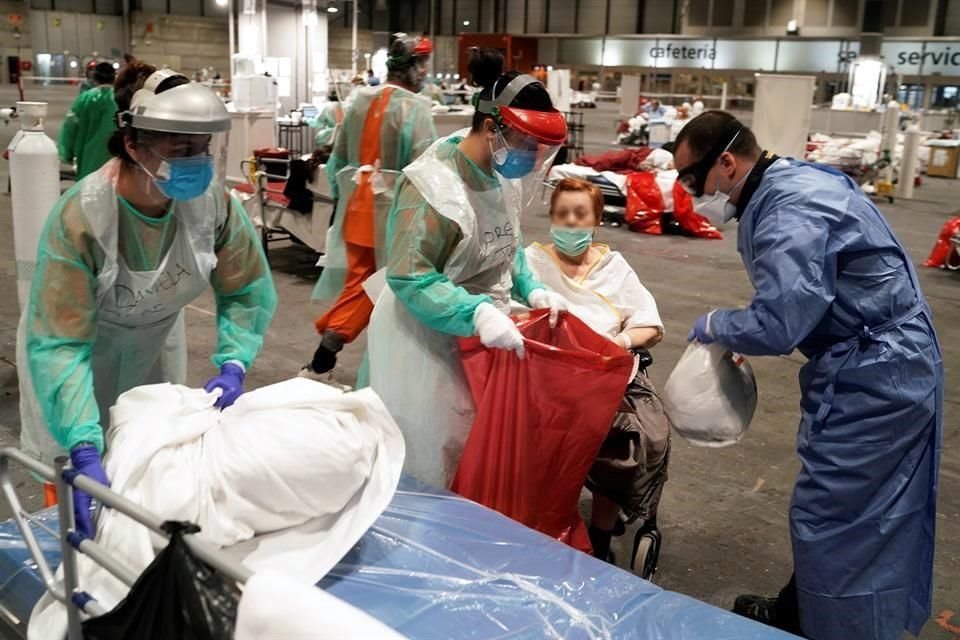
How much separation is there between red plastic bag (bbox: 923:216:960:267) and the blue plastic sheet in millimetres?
7088

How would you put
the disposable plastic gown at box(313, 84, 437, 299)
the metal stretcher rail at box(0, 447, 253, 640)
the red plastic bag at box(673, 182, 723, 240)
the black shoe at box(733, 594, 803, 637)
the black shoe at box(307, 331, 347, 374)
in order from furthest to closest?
1. the red plastic bag at box(673, 182, 723, 240)
2. the disposable plastic gown at box(313, 84, 437, 299)
3. the black shoe at box(307, 331, 347, 374)
4. the black shoe at box(733, 594, 803, 637)
5. the metal stretcher rail at box(0, 447, 253, 640)

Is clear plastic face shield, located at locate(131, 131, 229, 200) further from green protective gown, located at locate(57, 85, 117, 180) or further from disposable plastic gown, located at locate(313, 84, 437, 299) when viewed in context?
green protective gown, located at locate(57, 85, 117, 180)

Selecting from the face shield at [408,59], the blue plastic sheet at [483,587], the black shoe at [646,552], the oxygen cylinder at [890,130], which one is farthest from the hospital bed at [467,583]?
the oxygen cylinder at [890,130]

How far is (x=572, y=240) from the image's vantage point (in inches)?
123

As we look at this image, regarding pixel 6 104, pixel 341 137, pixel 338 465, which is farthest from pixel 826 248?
pixel 6 104

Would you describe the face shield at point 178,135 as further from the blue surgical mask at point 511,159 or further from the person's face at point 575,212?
the person's face at point 575,212

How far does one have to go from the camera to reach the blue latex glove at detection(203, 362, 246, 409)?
6.74ft

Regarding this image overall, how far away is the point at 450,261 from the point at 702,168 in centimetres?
70

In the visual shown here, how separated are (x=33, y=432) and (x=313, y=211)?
433 cm

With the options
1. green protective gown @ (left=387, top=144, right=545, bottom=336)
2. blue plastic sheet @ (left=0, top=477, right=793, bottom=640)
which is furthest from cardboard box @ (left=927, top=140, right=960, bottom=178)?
blue plastic sheet @ (left=0, top=477, right=793, bottom=640)

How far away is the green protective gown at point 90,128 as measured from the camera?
5264mm

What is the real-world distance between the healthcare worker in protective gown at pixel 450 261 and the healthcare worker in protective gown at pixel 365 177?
5.79 feet

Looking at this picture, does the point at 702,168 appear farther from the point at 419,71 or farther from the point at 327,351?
the point at 419,71

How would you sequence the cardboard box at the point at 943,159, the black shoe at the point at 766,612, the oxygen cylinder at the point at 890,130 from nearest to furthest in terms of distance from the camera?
A: the black shoe at the point at 766,612 → the oxygen cylinder at the point at 890,130 → the cardboard box at the point at 943,159
